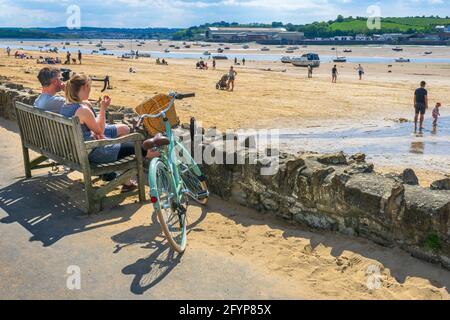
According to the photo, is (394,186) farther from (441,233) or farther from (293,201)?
(293,201)

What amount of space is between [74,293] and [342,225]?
2660 millimetres

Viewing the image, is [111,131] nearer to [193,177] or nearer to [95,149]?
[95,149]

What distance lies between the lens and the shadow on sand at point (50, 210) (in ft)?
17.3

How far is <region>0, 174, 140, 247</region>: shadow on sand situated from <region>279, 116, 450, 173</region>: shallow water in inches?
331

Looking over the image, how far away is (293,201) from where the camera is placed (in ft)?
18.0

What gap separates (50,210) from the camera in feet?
19.3

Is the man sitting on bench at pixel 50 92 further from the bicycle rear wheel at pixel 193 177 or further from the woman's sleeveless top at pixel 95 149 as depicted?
the bicycle rear wheel at pixel 193 177

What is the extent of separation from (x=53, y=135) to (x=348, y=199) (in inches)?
146

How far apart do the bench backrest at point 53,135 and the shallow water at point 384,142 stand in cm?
835

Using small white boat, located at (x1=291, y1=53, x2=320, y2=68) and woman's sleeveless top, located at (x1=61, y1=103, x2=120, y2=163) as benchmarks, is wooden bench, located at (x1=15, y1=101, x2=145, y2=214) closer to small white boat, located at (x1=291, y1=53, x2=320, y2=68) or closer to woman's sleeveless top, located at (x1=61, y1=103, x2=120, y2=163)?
woman's sleeveless top, located at (x1=61, y1=103, x2=120, y2=163)

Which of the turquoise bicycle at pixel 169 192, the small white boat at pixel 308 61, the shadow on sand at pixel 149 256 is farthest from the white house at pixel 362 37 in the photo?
the shadow on sand at pixel 149 256

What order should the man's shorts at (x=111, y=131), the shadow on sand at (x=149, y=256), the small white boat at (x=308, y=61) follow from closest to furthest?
the shadow on sand at (x=149, y=256) < the man's shorts at (x=111, y=131) < the small white boat at (x=308, y=61)

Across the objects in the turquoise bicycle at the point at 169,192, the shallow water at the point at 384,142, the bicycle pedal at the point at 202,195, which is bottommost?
the shallow water at the point at 384,142

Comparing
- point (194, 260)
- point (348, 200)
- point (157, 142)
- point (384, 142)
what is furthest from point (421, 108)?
point (194, 260)
